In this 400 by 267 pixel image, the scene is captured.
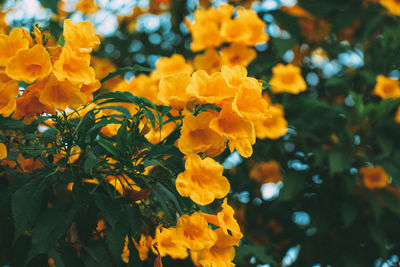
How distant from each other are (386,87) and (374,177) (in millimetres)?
560

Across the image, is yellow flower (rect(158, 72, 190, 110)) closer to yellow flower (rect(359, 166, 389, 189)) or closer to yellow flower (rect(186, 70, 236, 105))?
yellow flower (rect(186, 70, 236, 105))

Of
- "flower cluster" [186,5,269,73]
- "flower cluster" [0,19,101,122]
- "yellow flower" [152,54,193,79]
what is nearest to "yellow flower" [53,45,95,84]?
"flower cluster" [0,19,101,122]

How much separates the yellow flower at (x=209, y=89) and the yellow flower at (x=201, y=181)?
16 cm

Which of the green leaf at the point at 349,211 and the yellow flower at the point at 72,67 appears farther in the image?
the green leaf at the point at 349,211

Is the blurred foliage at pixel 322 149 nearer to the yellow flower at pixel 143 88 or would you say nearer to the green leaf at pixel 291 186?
the green leaf at pixel 291 186

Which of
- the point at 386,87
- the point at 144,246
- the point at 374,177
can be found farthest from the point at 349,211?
the point at 144,246

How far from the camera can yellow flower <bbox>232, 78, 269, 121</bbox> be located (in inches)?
43.2

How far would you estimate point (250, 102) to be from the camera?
3.65 feet

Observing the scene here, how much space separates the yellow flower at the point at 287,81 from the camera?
2445mm

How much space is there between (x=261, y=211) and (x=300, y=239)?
287mm

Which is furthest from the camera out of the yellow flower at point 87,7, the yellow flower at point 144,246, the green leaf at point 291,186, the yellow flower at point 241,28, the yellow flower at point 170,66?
the yellow flower at point 87,7

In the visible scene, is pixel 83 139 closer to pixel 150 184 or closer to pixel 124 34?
pixel 150 184

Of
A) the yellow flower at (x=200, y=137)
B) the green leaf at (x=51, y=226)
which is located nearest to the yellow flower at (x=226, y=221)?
the yellow flower at (x=200, y=137)

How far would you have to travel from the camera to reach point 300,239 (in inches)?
96.4
